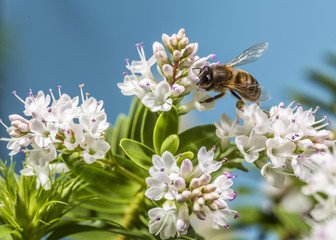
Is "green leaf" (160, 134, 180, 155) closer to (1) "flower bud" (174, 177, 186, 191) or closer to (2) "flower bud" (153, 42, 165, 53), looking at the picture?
(1) "flower bud" (174, 177, 186, 191)

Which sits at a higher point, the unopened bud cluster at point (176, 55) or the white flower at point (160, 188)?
the unopened bud cluster at point (176, 55)

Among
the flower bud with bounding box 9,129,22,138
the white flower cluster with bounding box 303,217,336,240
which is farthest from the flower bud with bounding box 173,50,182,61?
the white flower cluster with bounding box 303,217,336,240

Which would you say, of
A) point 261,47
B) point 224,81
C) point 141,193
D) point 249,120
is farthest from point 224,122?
point 261,47

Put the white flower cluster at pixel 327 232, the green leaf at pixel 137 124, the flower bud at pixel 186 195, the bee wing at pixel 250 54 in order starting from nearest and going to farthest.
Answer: the white flower cluster at pixel 327 232 → the flower bud at pixel 186 195 → the green leaf at pixel 137 124 → the bee wing at pixel 250 54

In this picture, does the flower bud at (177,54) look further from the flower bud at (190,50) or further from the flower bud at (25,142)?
the flower bud at (25,142)

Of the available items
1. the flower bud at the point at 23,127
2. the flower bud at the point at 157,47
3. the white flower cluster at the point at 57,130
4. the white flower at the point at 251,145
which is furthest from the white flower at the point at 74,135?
the white flower at the point at 251,145

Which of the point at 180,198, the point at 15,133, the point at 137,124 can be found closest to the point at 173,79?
the point at 137,124
